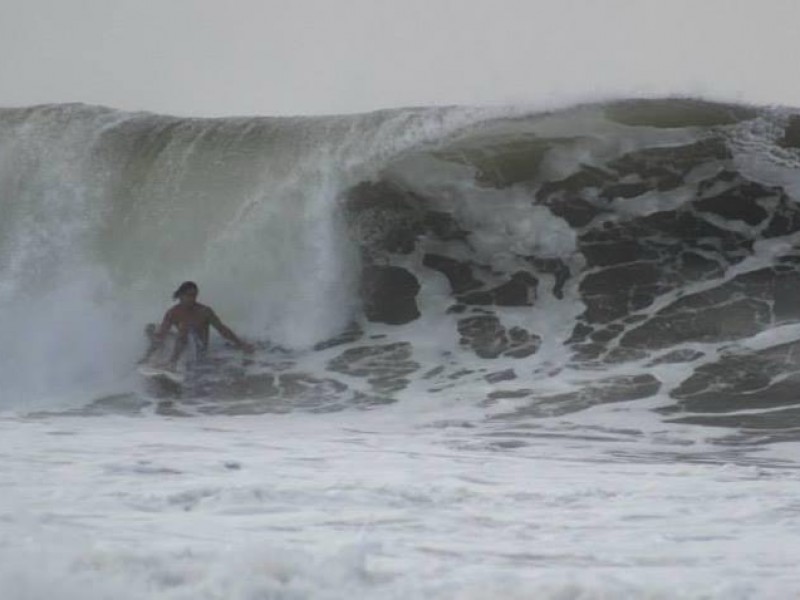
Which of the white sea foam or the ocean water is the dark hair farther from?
the white sea foam

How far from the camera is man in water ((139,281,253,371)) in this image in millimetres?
9602

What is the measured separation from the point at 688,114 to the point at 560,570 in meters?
8.90

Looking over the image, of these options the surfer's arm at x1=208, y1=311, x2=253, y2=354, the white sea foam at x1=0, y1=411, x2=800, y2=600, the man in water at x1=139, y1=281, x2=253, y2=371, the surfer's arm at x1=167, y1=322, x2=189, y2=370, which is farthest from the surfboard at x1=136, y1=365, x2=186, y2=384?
the white sea foam at x1=0, y1=411, x2=800, y2=600

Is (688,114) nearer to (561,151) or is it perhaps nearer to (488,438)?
(561,151)

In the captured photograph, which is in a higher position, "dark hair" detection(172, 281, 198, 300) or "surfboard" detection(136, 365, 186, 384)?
"dark hair" detection(172, 281, 198, 300)

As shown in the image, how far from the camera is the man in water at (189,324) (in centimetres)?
960

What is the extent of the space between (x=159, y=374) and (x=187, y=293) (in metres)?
0.81

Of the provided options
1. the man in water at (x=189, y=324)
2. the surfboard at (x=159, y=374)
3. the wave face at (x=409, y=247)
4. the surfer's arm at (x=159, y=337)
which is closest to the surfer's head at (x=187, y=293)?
the man in water at (x=189, y=324)

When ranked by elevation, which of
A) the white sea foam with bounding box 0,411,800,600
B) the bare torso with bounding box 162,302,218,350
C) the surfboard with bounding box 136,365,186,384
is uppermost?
the bare torso with bounding box 162,302,218,350

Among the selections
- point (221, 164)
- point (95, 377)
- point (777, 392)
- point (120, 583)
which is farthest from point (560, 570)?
point (221, 164)

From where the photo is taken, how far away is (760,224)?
1063 cm

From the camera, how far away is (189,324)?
31.9ft

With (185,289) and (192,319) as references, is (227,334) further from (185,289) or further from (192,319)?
(185,289)

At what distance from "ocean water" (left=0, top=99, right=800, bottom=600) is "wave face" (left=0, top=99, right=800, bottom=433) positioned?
24 millimetres
